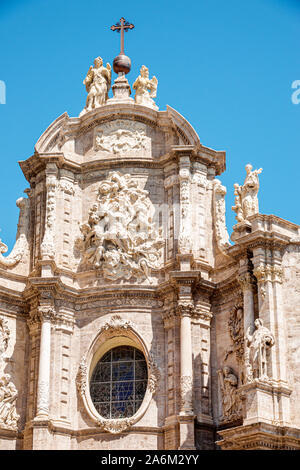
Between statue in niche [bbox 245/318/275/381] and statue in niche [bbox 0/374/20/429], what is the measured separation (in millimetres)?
6965

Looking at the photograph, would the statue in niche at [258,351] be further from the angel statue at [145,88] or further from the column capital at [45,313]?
the angel statue at [145,88]

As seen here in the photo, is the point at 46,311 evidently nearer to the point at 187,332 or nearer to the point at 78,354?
the point at 78,354

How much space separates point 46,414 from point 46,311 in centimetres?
291

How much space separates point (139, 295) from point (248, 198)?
13.5ft

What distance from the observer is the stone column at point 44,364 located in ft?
91.9

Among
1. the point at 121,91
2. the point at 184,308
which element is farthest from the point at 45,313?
the point at 121,91

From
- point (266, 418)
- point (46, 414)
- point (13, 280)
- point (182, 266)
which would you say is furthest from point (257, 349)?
point (13, 280)

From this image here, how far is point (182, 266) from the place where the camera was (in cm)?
2916

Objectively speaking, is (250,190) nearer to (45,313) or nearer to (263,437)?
(45,313)

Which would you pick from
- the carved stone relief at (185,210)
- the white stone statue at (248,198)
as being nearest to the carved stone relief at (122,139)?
the carved stone relief at (185,210)

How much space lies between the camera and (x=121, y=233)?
30141mm

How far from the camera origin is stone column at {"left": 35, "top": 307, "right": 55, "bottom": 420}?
91.9ft

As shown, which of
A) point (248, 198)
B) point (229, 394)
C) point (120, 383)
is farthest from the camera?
point (120, 383)
